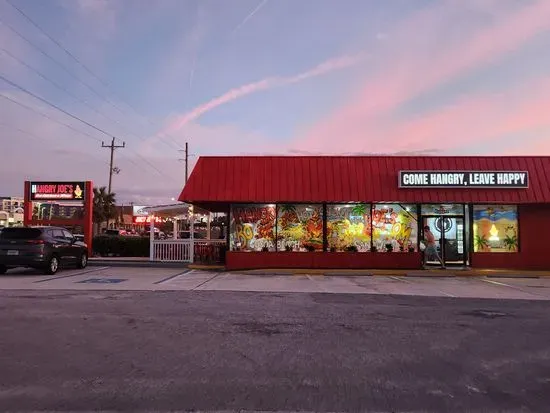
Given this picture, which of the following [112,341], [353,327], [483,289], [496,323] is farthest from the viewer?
[483,289]

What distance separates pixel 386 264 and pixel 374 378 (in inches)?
626

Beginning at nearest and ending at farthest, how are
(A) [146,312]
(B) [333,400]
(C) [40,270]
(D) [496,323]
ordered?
(B) [333,400]
(D) [496,323]
(A) [146,312]
(C) [40,270]

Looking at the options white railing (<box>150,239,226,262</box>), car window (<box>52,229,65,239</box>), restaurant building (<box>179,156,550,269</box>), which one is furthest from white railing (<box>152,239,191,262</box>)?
car window (<box>52,229,65,239</box>)

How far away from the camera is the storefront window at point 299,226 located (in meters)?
21.9

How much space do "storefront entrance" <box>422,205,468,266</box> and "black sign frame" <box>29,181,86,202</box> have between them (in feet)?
57.0

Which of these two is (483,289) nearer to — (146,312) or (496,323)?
(496,323)

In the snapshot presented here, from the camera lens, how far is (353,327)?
8969 mm

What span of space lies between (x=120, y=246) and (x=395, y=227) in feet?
49.5

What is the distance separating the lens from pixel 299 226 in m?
22.0

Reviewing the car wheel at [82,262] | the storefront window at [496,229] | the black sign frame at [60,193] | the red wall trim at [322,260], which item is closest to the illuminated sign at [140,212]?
the black sign frame at [60,193]

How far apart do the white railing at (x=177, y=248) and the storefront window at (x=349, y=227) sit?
554 centimetres

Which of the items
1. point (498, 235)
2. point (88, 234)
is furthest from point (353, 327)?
point (88, 234)

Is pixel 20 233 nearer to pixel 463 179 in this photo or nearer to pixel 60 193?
pixel 60 193

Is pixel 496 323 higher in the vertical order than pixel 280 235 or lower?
lower
